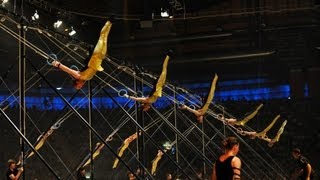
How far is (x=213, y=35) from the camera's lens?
21.9 metres

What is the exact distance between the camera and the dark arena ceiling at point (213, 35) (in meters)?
21.1

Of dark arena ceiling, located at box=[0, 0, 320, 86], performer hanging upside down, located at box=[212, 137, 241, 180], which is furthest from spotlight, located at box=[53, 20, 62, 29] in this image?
performer hanging upside down, located at box=[212, 137, 241, 180]

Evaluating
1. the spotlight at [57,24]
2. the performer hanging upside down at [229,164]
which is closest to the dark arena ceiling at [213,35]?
the spotlight at [57,24]

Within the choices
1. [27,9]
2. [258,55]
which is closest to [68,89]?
[27,9]

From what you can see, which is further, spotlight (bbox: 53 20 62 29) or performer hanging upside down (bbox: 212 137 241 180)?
spotlight (bbox: 53 20 62 29)

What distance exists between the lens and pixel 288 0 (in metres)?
22.6

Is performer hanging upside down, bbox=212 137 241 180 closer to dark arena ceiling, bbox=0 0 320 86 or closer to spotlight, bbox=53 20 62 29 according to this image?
spotlight, bbox=53 20 62 29

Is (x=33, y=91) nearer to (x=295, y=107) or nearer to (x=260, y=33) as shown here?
(x=260, y=33)

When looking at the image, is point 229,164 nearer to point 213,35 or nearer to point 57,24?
point 57,24

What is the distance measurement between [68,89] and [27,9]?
16.7 feet

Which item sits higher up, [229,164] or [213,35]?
[229,164]

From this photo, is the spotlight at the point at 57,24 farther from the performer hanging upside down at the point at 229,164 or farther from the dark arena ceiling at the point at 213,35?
the performer hanging upside down at the point at 229,164

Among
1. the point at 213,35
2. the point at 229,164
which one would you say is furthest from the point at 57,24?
the point at 229,164

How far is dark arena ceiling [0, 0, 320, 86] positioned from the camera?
2111 cm
